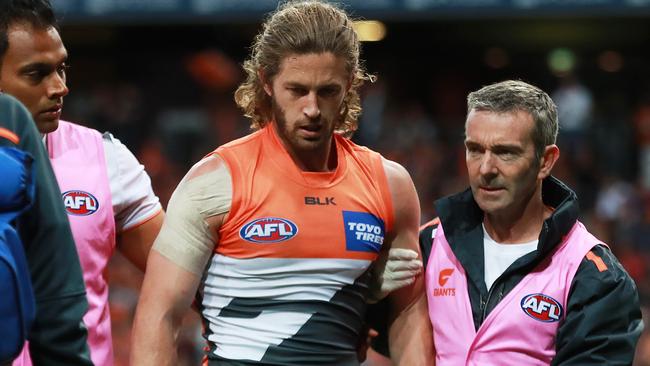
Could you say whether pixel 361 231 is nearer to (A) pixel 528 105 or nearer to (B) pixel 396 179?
(B) pixel 396 179

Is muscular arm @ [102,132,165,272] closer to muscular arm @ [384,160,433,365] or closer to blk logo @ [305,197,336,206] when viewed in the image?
blk logo @ [305,197,336,206]

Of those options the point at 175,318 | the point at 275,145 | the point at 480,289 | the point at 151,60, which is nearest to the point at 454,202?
the point at 480,289

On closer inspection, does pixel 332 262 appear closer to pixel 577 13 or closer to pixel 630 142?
pixel 577 13

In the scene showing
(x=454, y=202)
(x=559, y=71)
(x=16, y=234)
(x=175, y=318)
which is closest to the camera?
(x=16, y=234)

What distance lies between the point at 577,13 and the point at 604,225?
1.98 meters

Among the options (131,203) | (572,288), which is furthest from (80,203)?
(572,288)

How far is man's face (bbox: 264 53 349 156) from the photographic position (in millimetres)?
3539

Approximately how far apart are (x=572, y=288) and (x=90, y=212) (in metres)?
1.58

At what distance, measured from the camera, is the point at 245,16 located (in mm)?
11031

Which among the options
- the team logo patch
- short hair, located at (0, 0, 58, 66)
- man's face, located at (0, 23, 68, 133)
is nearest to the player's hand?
the team logo patch

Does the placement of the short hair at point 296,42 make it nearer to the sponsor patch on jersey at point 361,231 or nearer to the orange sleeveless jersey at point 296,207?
the orange sleeveless jersey at point 296,207

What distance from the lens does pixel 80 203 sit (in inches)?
149

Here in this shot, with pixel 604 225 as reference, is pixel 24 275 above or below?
above

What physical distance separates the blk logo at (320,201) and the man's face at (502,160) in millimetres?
462
